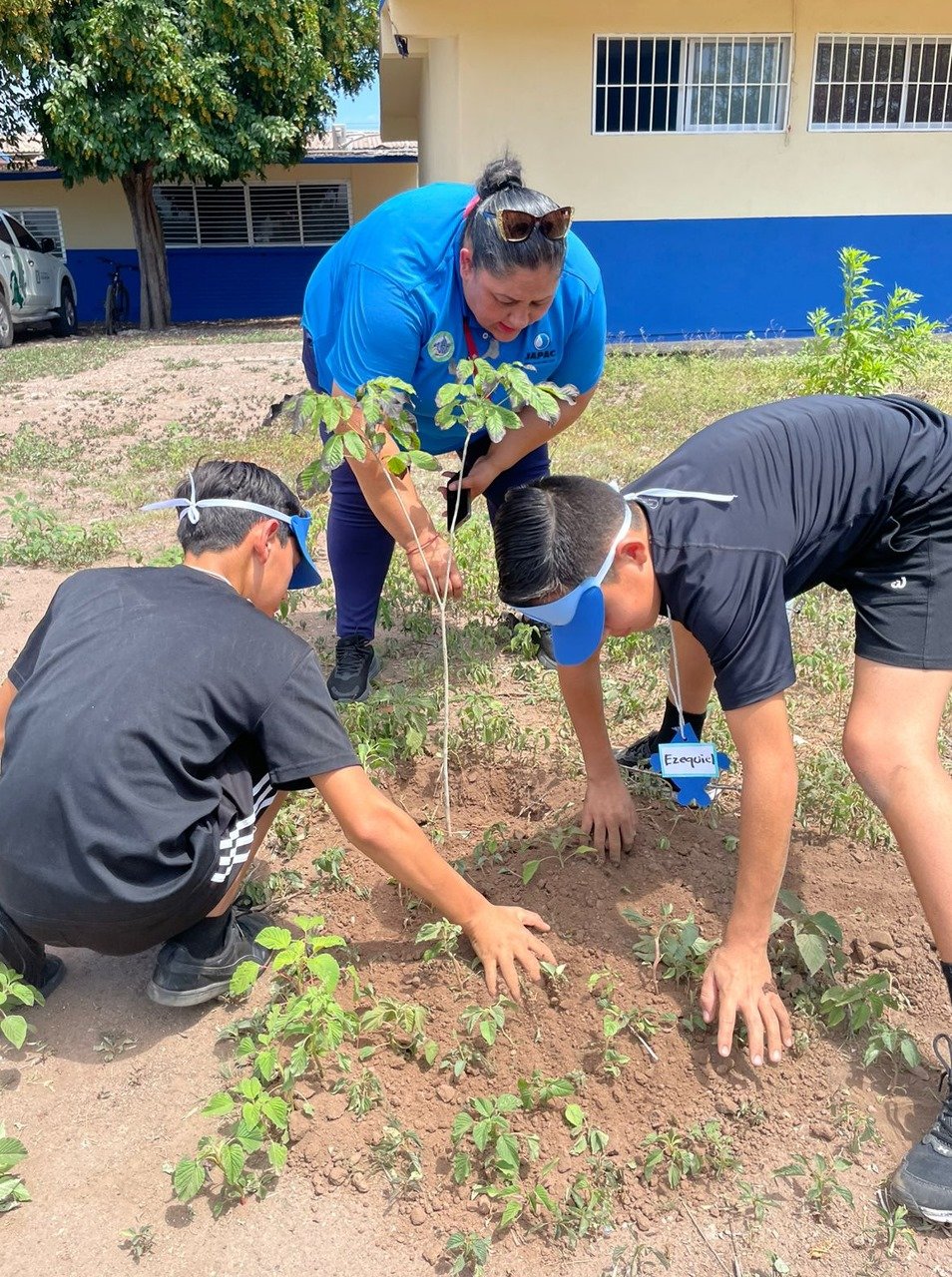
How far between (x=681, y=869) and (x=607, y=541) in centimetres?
95

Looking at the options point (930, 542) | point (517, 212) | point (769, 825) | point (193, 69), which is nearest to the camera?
point (769, 825)

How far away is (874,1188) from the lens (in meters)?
1.70

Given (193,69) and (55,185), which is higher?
(193,69)

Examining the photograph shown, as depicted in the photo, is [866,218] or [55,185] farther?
[55,185]

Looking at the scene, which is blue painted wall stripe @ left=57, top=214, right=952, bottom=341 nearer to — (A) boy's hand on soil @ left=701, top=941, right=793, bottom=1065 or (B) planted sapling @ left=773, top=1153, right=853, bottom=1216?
(A) boy's hand on soil @ left=701, top=941, right=793, bottom=1065

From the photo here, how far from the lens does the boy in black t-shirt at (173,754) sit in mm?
1716

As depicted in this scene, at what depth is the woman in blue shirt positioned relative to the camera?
2307mm

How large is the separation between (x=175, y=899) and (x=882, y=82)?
1069 cm

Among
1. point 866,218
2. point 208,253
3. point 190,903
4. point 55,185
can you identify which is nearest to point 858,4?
point 866,218

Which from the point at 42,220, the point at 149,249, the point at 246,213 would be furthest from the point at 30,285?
the point at 246,213

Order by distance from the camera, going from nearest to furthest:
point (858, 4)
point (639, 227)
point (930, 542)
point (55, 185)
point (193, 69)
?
point (930, 542)
point (858, 4)
point (639, 227)
point (193, 69)
point (55, 185)

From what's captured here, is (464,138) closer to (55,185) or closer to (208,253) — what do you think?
(208,253)

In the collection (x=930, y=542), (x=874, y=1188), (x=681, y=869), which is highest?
(x=930, y=542)

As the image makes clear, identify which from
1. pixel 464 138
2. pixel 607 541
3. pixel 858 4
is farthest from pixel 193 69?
pixel 607 541
